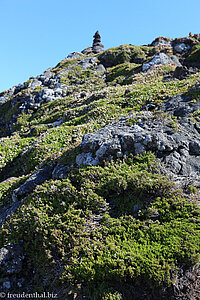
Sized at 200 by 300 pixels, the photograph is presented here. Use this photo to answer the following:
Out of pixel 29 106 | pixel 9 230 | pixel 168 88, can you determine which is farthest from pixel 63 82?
pixel 9 230

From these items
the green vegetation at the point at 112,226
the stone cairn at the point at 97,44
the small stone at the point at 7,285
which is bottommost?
the small stone at the point at 7,285

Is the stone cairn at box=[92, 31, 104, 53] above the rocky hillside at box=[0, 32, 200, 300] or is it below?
above

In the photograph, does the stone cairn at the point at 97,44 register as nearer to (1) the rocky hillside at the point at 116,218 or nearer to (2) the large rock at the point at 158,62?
(2) the large rock at the point at 158,62

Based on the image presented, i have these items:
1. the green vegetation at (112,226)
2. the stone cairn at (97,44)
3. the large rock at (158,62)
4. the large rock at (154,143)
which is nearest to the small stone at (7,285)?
the green vegetation at (112,226)

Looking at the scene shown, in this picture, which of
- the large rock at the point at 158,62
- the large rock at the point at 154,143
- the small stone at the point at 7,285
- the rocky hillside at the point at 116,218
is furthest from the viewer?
the large rock at the point at 158,62

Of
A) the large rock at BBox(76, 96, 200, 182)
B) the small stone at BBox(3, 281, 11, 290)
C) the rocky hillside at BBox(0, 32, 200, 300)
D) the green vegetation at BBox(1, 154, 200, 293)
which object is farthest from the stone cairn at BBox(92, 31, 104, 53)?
the small stone at BBox(3, 281, 11, 290)

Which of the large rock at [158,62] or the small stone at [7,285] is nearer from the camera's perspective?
the small stone at [7,285]

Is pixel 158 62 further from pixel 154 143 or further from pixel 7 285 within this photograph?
pixel 7 285

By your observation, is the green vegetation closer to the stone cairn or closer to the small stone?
the small stone

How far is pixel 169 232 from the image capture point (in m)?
6.75

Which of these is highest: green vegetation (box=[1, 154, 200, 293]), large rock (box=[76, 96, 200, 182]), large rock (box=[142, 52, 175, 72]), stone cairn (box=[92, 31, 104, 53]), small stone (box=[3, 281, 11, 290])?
stone cairn (box=[92, 31, 104, 53])

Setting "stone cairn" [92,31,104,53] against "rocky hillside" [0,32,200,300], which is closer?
"rocky hillside" [0,32,200,300]

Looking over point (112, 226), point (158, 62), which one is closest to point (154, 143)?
point (112, 226)

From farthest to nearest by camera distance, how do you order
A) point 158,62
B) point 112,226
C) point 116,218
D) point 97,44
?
point 97,44
point 158,62
point 116,218
point 112,226
